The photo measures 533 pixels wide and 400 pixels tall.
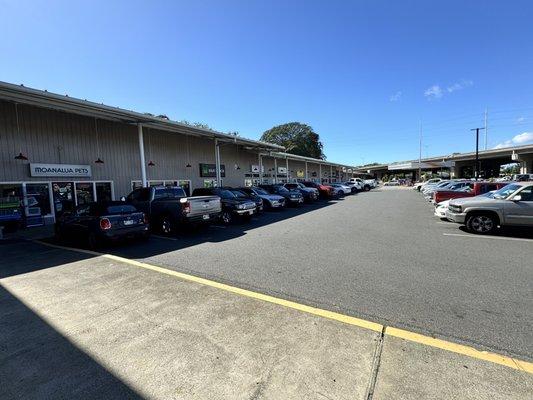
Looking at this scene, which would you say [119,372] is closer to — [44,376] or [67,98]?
[44,376]

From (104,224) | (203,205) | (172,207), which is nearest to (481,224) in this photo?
(203,205)

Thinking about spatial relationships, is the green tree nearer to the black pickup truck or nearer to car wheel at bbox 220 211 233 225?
car wheel at bbox 220 211 233 225

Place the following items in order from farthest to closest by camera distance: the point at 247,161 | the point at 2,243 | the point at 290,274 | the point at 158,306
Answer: the point at 247,161
the point at 2,243
the point at 290,274
the point at 158,306

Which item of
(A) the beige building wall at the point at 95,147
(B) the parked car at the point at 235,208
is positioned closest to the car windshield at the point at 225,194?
(B) the parked car at the point at 235,208

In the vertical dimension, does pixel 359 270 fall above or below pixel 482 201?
below

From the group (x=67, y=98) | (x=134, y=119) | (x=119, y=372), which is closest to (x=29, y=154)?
(x=67, y=98)

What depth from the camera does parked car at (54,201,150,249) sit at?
841 centimetres

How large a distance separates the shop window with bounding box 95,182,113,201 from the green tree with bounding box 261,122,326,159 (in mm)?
60495

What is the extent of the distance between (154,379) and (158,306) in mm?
1729

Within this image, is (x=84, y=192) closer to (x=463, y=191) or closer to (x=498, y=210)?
(x=498, y=210)

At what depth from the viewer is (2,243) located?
992 centimetres

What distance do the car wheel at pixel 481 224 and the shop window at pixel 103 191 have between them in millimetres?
16860

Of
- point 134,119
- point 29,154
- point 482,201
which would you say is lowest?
point 482,201

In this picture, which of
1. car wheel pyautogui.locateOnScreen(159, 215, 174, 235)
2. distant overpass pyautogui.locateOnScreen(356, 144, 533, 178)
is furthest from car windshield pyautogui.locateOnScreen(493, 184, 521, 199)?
distant overpass pyautogui.locateOnScreen(356, 144, 533, 178)
